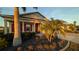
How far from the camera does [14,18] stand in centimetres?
375

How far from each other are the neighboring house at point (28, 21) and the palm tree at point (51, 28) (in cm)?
7

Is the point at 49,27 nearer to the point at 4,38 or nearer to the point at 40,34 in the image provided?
the point at 40,34

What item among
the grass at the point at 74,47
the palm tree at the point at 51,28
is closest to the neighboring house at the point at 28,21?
the palm tree at the point at 51,28

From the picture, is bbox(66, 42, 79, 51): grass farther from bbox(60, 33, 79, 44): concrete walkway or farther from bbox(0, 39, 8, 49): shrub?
bbox(0, 39, 8, 49): shrub

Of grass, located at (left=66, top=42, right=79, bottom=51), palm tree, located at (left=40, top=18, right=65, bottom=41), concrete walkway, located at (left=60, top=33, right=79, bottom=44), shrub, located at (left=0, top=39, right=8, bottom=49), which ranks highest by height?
palm tree, located at (left=40, top=18, right=65, bottom=41)

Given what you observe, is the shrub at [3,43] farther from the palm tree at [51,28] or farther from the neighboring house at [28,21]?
the palm tree at [51,28]

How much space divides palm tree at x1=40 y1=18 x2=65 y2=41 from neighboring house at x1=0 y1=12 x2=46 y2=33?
0.24 ft

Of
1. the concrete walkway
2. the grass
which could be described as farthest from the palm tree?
the grass

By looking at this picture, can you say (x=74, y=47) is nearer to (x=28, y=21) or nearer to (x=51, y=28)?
(x=51, y=28)

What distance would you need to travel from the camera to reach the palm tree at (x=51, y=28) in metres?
3.76

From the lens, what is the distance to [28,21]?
12.4 ft

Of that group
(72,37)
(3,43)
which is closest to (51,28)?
(72,37)

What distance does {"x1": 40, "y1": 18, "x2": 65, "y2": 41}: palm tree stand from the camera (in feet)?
12.3
